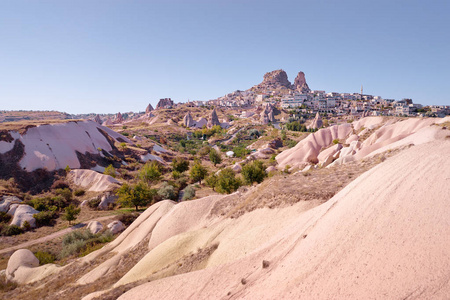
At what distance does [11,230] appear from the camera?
72.0ft

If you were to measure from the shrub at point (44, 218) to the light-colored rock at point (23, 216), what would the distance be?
332 mm

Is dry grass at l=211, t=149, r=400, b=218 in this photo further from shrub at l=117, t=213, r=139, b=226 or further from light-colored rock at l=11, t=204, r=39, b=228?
light-colored rock at l=11, t=204, r=39, b=228

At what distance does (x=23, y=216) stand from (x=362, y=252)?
30606mm

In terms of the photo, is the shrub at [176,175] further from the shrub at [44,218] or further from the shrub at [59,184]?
the shrub at [44,218]

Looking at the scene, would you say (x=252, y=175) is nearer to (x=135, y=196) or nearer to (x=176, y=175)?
(x=135, y=196)

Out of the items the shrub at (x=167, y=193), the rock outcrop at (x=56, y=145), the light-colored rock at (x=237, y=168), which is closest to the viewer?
the shrub at (x=167, y=193)

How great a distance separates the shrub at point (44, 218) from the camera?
78.6 feet

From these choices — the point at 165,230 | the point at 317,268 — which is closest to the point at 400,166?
the point at 317,268

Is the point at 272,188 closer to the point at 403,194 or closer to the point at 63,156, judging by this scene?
the point at 403,194

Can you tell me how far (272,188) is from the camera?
11812 millimetres

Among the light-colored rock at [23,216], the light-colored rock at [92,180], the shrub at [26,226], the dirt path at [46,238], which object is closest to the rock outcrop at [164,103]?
the light-colored rock at [92,180]

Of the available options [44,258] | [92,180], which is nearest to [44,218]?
[44,258]

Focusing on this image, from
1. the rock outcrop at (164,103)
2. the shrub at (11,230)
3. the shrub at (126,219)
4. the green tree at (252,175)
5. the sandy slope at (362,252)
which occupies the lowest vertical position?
the shrub at (11,230)

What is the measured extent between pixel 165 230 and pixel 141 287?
518 cm
